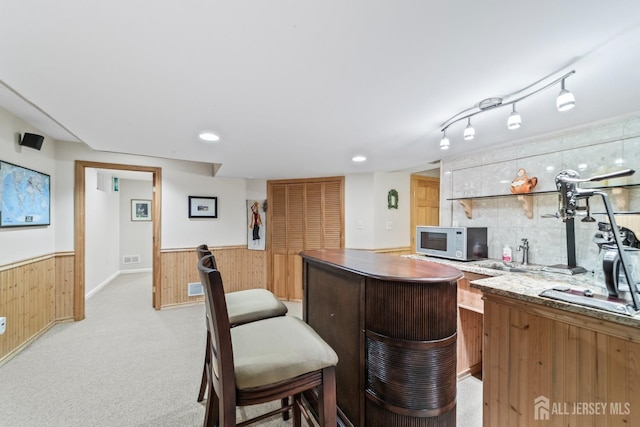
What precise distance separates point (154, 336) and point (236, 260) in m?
1.69

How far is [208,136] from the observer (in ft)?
7.66

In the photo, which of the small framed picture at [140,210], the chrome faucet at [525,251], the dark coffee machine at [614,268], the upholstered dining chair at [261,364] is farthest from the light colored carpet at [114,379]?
the small framed picture at [140,210]

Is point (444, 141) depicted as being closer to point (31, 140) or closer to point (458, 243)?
point (458, 243)

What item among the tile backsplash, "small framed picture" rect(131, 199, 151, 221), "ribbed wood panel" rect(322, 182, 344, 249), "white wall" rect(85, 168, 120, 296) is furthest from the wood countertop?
"small framed picture" rect(131, 199, 151, 221)

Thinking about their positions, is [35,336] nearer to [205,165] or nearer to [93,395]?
[93,395]

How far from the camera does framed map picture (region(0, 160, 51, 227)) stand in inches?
88.8

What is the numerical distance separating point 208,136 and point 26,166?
6.64 ft

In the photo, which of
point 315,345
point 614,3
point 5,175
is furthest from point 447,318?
point 5,175

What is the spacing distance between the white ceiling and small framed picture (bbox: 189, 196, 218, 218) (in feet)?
6.60

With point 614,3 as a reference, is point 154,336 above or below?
below

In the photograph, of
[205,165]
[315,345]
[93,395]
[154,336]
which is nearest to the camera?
[315,345]

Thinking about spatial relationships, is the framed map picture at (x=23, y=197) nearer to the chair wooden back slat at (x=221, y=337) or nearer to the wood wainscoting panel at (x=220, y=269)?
the wood wainscoting panel at (x=220, y=269)

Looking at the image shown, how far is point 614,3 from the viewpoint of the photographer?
0.87 meters

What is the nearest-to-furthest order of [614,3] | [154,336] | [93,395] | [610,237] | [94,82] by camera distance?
[614,3], [610,237], [94,82], [93,395], [154,336]
